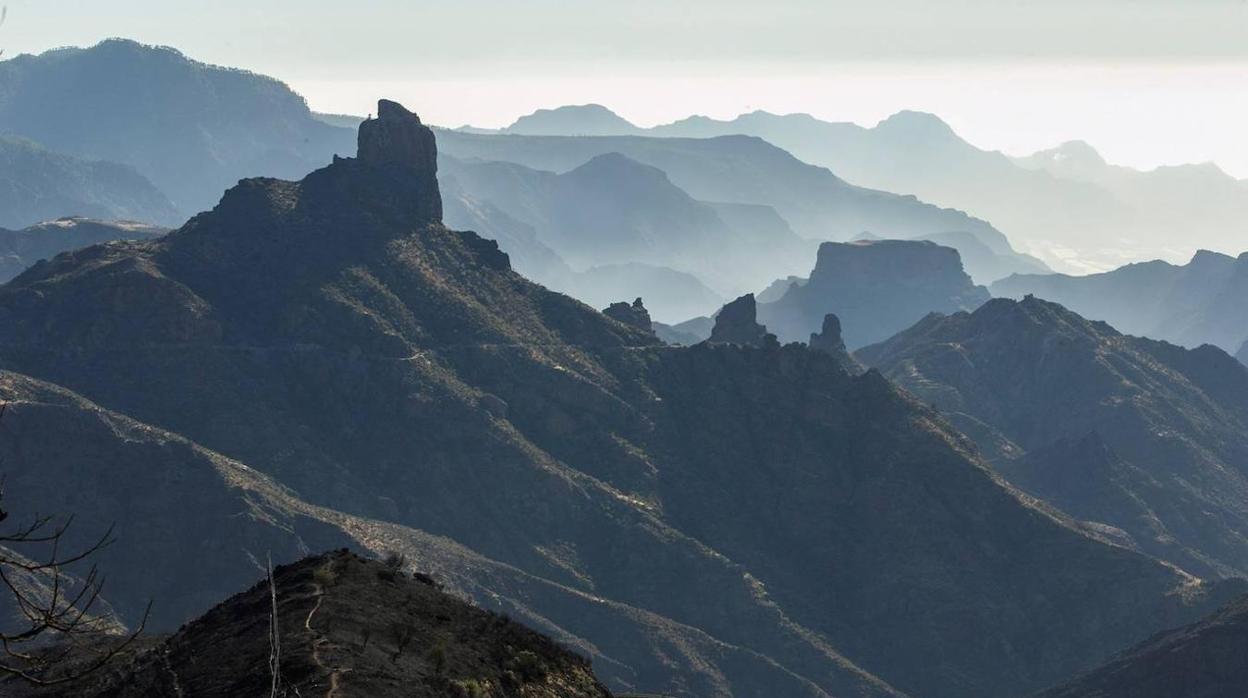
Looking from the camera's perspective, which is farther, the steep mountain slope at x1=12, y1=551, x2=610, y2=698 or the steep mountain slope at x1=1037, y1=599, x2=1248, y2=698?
the steep mountain slope at x1=1037, y1=599, x2=1248, y2=698

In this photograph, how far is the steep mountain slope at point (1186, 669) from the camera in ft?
596

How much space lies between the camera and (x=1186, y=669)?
184 m

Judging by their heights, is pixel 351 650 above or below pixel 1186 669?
above

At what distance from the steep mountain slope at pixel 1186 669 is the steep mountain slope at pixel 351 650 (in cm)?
12251

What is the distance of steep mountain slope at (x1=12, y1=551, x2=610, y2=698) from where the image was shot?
61719 mm

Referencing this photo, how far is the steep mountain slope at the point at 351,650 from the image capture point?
61719 mm

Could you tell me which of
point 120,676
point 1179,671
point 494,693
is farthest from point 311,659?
point 1179,671

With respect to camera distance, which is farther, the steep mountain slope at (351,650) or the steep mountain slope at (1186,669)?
the steep mountain slope at (1186,669)

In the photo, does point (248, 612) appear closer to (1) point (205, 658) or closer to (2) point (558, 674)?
(1) point (205, 658)

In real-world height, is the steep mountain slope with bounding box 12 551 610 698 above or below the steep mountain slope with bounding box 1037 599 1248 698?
above

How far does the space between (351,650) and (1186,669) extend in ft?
469

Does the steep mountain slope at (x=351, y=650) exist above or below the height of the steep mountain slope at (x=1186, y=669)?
above

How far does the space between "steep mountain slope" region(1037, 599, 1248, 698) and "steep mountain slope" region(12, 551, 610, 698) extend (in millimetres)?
122505

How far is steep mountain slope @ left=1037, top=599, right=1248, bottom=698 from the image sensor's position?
596ft
